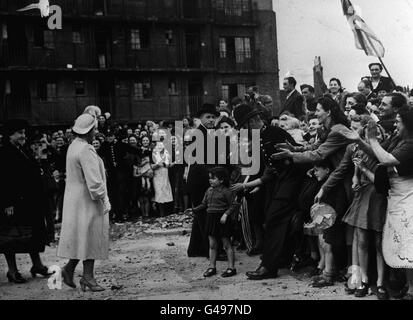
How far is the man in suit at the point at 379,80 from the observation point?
8.88m

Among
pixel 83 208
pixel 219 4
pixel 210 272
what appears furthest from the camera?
pixel 219 4

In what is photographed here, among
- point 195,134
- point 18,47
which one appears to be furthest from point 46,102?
point 195,134

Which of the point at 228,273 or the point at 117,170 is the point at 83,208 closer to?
the point at 228,273

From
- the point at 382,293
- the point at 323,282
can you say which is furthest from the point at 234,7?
the point at 382,293

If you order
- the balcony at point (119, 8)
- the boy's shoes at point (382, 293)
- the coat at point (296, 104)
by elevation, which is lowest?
the boy's shoes at point (382, 293)

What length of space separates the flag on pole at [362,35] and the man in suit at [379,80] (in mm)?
297

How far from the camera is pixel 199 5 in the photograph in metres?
17.9

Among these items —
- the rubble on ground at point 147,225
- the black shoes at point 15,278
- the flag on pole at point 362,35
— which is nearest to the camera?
the black shoes at point 15,278

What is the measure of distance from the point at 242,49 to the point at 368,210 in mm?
13726

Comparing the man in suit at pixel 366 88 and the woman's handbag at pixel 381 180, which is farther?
the man in suit at pixel 366 88

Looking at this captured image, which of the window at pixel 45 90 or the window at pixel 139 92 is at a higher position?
the window at pixel 139 92

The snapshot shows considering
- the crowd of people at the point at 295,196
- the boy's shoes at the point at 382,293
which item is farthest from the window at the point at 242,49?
the boy's shoes at the point at 382,293

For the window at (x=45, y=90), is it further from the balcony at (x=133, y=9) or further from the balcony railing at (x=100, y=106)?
the balcony at (x=133, y=9)

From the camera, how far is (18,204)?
7.07 m
